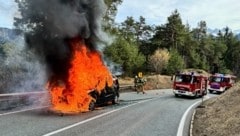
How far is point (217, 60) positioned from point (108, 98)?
341 feet

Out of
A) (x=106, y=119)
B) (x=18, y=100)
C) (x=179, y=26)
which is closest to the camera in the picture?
(x=106, y=119)

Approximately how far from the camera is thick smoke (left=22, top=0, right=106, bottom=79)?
59.4ft

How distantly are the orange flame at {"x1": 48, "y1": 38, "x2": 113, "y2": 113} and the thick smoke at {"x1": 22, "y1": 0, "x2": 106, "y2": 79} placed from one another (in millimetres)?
429

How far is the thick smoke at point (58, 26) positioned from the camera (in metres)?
18.1

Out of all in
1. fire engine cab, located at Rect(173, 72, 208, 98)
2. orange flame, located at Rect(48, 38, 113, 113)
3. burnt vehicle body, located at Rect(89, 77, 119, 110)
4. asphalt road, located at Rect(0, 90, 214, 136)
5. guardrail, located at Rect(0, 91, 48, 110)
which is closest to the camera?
asphalt road, located at Rect(0, 90, 214, 136)

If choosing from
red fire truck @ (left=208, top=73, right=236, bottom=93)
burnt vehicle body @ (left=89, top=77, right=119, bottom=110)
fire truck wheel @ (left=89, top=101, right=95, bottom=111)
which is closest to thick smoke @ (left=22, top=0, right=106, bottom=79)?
fire truck wheel @ (left=89, top=101, right=95, bottom=111)

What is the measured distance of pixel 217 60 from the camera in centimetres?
12125

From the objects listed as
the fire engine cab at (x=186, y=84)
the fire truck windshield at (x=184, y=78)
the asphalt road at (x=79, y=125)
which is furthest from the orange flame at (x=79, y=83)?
the fire truck windshield at (x=184, y=78)

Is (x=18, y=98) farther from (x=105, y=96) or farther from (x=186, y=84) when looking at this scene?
(x=186, y=84)

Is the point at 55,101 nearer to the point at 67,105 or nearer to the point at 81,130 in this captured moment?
the point at 67,105

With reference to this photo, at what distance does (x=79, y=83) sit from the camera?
59.7 feet

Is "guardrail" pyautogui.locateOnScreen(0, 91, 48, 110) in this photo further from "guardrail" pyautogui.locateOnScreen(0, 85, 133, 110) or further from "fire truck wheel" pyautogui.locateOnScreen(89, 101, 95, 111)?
"fire truck wheel" pyautogui.locateOnScreen(89, 101, 95, 111)

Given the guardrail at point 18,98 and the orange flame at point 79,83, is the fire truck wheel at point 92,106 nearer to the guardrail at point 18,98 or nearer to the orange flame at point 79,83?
the orange flame at point 79,83

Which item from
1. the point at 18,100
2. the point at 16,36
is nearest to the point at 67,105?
the point at 18,100
